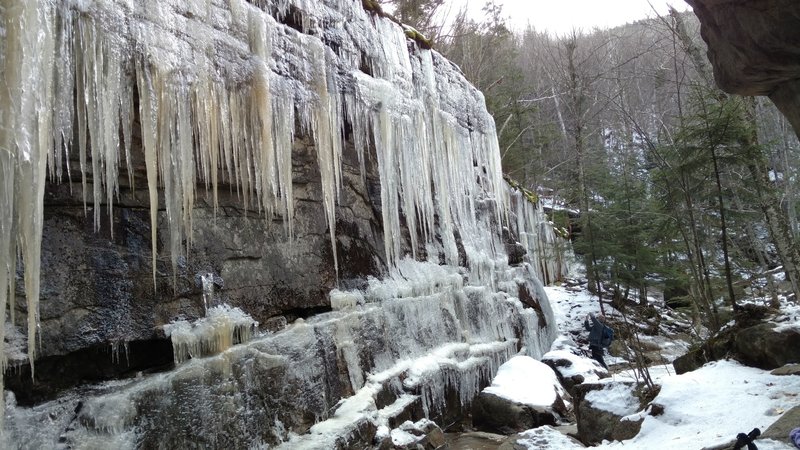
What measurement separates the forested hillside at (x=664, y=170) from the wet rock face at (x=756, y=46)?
2.59m

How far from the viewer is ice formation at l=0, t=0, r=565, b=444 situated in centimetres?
308

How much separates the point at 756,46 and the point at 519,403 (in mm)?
4900

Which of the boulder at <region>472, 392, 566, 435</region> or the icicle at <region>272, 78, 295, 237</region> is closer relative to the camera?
the icicle at <region>272, 78, 295, 237</region>

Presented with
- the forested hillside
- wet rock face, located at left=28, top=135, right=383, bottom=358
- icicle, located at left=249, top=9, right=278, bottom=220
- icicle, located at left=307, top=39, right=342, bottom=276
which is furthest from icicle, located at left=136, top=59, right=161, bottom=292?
the forested hillside

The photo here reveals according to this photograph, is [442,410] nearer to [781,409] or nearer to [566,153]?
[781,409]

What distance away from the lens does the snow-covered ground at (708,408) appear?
357cm

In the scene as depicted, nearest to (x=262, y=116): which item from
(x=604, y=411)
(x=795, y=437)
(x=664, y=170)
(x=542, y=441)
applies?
(x=542, y=441)


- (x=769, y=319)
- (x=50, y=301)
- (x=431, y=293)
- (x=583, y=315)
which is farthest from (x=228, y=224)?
(x=583, y=315)

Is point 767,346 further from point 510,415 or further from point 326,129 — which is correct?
point 326,129

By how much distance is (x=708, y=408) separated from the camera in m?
→ 4.01

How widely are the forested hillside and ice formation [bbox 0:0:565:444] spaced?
3158 millimetres

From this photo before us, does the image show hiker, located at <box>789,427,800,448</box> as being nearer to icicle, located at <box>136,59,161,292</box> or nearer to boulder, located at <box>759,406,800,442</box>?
boulder, located at <box>759,406,800,442</box>

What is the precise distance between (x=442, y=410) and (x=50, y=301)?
4.84 metres

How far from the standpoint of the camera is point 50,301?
3.61 meters
